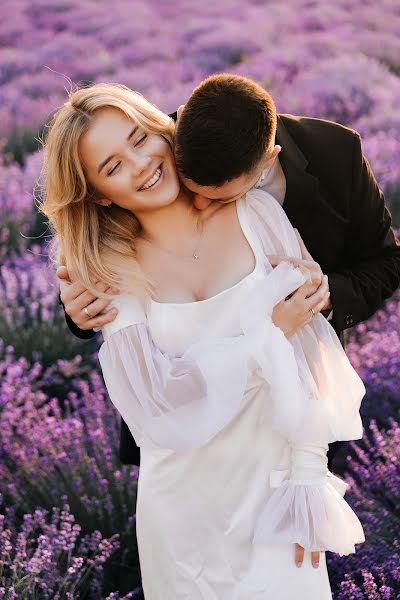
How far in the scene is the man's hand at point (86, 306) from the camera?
1886mm

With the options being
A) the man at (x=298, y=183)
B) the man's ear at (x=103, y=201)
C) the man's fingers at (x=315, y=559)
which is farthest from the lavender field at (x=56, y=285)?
the man's ear at (x=103, y=201)

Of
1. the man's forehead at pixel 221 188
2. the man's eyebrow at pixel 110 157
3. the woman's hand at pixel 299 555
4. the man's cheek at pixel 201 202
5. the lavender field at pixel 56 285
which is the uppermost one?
the man's eyebrow at pixel 110 157

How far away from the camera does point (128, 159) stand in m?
1.85

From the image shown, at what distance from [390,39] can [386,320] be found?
3.87 meters

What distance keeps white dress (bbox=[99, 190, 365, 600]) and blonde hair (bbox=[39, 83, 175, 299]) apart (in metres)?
0.10

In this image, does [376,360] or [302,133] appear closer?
[302,133]

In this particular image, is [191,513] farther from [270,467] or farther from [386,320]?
[386,320]

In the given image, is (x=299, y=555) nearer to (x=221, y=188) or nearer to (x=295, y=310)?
(x=295, y=310)

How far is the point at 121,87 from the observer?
78.7 inches

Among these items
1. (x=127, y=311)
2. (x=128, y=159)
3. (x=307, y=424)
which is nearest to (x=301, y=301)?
(x=307, y=424)

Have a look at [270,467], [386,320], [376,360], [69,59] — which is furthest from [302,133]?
[69,59]

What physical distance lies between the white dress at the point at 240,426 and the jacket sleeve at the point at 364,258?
0.15 metres

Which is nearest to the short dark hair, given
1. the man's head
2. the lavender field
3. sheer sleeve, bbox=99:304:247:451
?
the man's head

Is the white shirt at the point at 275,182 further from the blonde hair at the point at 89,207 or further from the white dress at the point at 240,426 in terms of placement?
the blonde hair at the point at 89,207
